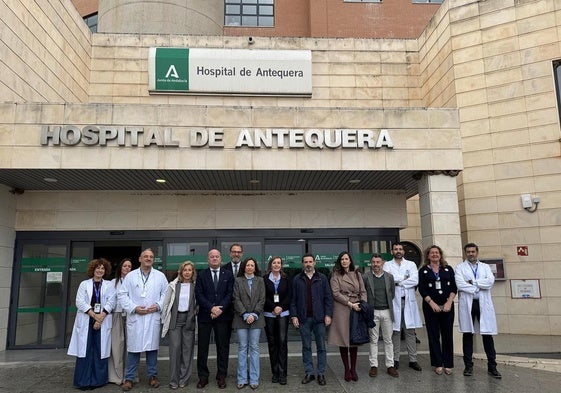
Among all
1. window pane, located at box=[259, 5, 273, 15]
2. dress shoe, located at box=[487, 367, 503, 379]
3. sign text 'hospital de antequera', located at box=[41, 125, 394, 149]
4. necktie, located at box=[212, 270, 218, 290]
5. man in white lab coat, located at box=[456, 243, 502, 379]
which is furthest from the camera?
window pane, located at box=[259, 5, 273, 15]

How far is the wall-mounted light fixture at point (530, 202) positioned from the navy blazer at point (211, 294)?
9.20 meters

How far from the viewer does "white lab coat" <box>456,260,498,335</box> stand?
7.15m

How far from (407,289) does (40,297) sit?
8236mm

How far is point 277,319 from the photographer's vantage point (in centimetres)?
691

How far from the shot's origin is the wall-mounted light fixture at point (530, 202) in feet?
39.6

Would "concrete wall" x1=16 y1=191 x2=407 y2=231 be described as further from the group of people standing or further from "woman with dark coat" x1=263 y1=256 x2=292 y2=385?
"woman with dark coat" x1=263 y1=256 x2=292 y2=385

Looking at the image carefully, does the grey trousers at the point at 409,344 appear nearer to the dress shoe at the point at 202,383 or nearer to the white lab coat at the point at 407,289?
the white lab coat at the point at 407,289

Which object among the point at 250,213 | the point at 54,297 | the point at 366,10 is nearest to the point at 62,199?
the point at 54,297

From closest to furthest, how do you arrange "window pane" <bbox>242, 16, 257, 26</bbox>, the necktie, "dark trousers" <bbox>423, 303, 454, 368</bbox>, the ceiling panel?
1. the necktie
2. "dark trousers" <bbox>423, 303, 454, 368</bbox>
3. the ceiling panel
4. "window pane" <bbox>242, 16, 257, 26</bbox>

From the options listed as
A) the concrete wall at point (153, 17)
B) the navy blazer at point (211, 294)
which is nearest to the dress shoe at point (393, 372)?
the navy blazer at point (211, 294)

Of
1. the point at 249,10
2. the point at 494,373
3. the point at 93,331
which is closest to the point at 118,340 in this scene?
the point at 93,331

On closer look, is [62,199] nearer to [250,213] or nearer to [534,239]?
[250,213]

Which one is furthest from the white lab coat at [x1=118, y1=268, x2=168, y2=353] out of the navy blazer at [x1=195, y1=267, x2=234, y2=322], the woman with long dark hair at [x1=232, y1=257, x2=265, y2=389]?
the woman with long dark hair at [x1=232, y1=257, x2=265, y2=389]

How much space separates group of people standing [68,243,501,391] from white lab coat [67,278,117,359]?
14mm
